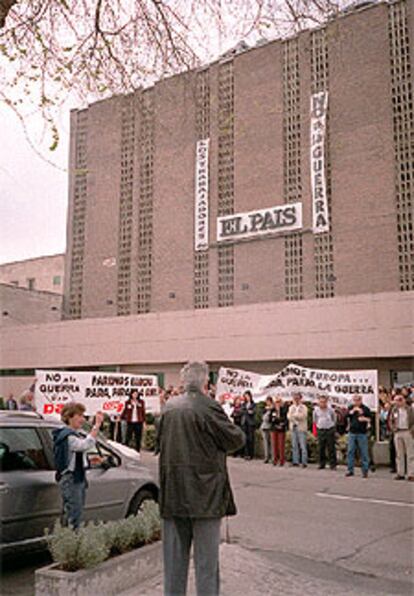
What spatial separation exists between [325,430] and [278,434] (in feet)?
5.22

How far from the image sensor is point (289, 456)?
58.5 ft

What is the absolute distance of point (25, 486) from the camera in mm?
5969

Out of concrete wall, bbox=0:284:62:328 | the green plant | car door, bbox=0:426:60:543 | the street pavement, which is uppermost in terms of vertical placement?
concrete wall, bbox=0:284:62:328

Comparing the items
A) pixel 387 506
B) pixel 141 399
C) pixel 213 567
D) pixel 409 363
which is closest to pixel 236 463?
pixel 141 399

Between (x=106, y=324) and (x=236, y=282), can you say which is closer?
(x=236, y=282)

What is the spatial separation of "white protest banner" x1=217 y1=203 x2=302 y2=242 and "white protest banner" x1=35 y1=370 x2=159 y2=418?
16932mm

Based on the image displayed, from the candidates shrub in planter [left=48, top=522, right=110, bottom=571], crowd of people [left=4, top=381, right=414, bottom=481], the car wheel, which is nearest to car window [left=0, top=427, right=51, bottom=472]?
shrub in planter [left=48, top=522, right=110, bottom=571]

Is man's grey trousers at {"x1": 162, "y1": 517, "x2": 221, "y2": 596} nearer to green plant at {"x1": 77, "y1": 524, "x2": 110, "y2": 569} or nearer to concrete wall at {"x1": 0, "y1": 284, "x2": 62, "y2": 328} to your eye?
green plant at {"x1": 77, "y1": 524, "x2": 110, "y2": 569}

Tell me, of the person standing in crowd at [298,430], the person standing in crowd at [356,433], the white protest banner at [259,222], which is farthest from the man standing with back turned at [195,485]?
the white protest banner at [259,222]

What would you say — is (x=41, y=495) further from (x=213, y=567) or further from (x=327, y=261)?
(x=327, y=261)

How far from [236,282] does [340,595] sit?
30.7 meters

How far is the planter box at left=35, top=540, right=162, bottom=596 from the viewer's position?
190 inches

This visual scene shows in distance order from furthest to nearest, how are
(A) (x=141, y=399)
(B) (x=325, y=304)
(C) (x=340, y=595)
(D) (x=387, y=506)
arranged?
(B) (x=325, y=304) → (A) (x=141, y=399) → (D) (x=387, y=506) → (C) (x=340, y=595)

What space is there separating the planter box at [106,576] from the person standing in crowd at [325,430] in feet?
34.8
